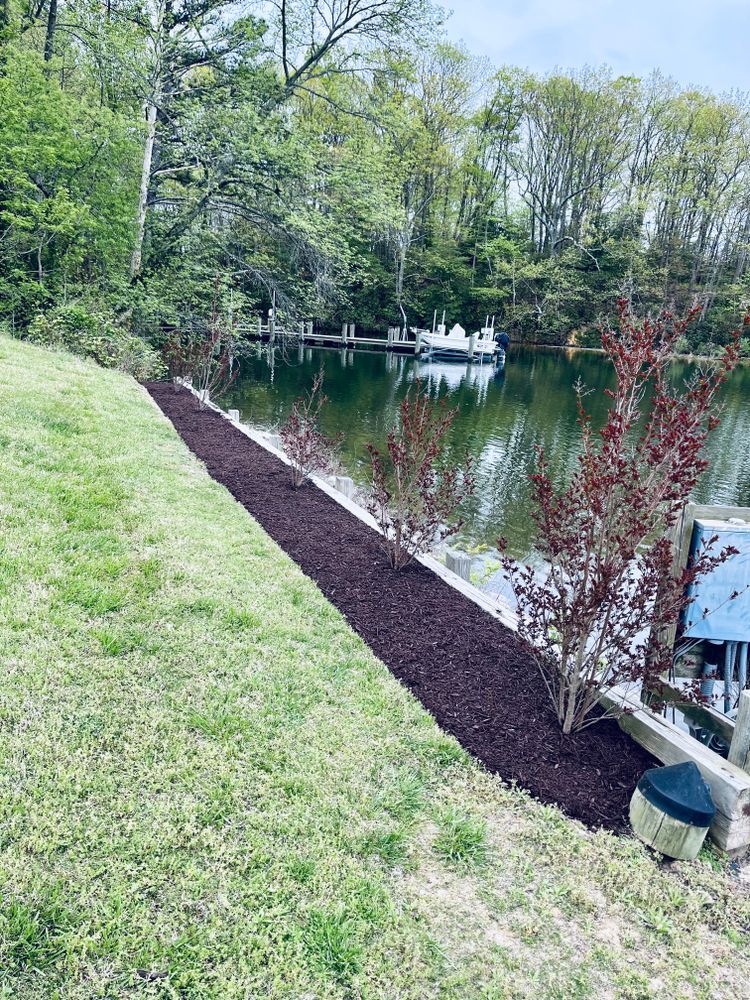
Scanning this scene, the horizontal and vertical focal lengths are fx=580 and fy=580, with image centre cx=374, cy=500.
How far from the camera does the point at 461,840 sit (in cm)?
247

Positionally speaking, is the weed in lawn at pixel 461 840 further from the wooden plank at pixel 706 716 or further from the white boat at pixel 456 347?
the white boat at pixel 456 347

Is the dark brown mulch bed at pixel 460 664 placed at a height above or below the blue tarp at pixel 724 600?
below

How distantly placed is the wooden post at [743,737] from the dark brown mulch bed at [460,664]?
43cm

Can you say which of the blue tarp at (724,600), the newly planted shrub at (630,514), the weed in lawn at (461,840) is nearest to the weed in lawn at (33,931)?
the weed in lawn at (461,840)

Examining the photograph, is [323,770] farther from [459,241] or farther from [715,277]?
[715,277]

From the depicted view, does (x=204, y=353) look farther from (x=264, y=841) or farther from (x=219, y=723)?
(x=264, y=841)

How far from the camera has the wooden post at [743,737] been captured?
2.73 m

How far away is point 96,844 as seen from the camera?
2.11 metres

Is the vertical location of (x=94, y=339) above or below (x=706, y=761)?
above

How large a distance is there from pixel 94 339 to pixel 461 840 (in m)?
13.5

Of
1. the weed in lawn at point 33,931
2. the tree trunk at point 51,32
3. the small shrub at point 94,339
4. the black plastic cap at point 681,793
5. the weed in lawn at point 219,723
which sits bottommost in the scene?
the weed in lawn at point 33,931

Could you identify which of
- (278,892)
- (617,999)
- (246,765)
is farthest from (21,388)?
(617,999)

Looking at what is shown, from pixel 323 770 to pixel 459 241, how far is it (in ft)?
147

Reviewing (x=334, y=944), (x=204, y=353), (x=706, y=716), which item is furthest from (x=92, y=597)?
(x=204, y=353)
